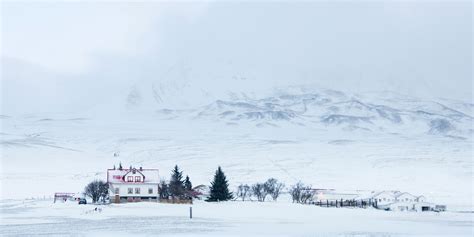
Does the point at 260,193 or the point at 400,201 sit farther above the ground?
the point at 260,193

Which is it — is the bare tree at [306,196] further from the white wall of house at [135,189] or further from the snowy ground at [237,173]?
the white wall of house at [135,189]

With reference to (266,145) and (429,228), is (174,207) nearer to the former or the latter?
(429,228)

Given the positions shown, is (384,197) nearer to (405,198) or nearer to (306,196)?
(405,198)

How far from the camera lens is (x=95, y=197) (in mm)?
71125

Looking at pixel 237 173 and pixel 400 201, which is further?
pixel 237 173

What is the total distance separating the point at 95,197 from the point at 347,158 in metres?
73.0

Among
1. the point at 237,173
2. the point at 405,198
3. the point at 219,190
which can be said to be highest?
the point at 237,173

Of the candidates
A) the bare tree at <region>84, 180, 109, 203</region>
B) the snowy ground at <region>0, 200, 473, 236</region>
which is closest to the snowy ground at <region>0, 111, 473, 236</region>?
the snowy ground at <region>0, 200, 473, 236</region>

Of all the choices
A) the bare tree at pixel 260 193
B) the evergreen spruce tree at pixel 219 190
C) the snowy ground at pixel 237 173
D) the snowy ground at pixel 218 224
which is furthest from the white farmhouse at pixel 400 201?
the snowy ground at pixel 218 224

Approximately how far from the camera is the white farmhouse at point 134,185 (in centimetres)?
7394

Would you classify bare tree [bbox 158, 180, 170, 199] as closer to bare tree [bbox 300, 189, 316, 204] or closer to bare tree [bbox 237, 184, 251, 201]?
bare tree [bbox 237, 184, 251, 201]

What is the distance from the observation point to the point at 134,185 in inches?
2933

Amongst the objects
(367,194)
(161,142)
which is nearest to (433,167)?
(367,194)

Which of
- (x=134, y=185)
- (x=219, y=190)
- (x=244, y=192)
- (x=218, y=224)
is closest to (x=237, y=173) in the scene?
(x=244, y=192)
